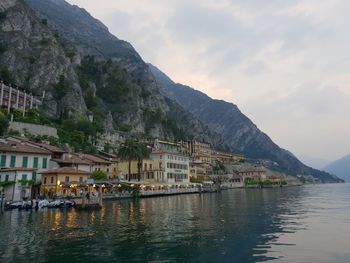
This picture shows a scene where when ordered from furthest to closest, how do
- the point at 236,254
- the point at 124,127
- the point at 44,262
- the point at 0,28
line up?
1. the point at 124,127
2. the point at 0,28
3. the point at 236,254
4. the point at 44,262

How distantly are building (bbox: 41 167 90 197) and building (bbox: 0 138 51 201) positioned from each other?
72.5 inches

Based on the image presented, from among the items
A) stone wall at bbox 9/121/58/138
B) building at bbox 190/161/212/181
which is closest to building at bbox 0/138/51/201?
stone wall at bbox 9/121/58/138

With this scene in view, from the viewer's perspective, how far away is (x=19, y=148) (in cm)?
7144

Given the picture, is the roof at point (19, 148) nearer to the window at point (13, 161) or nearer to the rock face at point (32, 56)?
the window at point (13, 161)

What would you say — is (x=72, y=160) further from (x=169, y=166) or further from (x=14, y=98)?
(x=14, y=98)

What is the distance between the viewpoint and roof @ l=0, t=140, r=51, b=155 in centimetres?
6900

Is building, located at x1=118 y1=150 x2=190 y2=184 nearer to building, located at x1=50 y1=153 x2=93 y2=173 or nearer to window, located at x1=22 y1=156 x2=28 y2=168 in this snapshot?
building, located at x1=50 y1=153 x2=93 y2=173

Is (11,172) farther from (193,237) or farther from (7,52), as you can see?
(7,52)

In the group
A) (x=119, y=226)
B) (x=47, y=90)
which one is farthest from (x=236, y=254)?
(x=47, y=90)

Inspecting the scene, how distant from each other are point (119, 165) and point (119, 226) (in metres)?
82.5

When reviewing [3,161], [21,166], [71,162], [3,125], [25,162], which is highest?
[3,125]

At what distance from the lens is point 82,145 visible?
375 feet

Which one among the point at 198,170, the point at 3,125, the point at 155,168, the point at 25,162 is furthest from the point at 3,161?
the point at 198,170

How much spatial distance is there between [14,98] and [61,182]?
186ft
